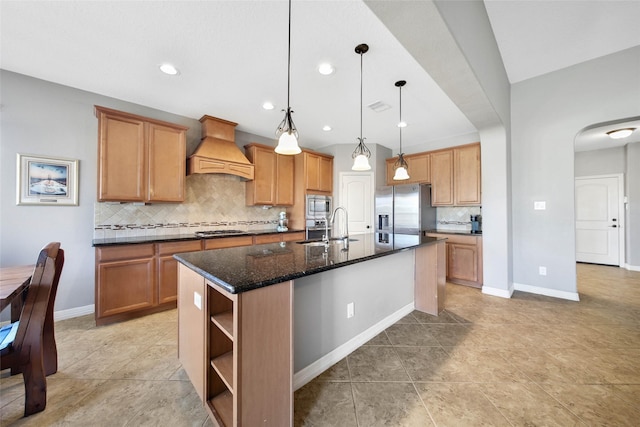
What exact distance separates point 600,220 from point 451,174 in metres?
4.14

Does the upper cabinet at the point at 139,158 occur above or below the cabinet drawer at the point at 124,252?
above

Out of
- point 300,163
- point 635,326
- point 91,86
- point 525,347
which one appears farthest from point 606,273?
point 91,86

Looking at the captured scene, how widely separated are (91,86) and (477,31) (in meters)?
4.05

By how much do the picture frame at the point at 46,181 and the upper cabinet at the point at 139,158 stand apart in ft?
1.29

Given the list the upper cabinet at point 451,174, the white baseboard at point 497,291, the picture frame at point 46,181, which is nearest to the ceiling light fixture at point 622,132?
the upper cabinet at point 451,174

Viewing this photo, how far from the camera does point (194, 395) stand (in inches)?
63.1

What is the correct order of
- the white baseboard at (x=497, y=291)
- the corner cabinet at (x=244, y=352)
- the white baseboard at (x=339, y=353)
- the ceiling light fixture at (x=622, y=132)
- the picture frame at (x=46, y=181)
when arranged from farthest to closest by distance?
the ceiling light fixture at (x=622, y=132), the white baseboard at (x=497, y=291), the picture frame at (x=46, y=181), the white baseboard at (x=339, y=353), the corner cabinet at (x=244, y=352)

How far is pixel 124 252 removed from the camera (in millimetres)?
2650

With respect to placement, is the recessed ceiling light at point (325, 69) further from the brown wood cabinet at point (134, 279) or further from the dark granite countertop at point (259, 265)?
the brown wood cabinet at point (134, 279)

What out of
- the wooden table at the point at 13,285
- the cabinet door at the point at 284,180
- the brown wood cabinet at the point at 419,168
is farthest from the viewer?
the brown wood cabinet at the point at 419,168

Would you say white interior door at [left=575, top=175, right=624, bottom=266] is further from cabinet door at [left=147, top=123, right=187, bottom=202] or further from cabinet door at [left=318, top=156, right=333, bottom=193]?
cabinet door at [left=147, top=123, right=187, bottom=202]

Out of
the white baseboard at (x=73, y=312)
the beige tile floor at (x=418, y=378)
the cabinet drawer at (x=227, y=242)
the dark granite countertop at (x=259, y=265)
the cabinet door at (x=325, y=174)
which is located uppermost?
the cabinet door at (x=325, y=174)

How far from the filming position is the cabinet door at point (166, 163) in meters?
3.04

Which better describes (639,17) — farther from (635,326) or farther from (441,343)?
(441,343)
